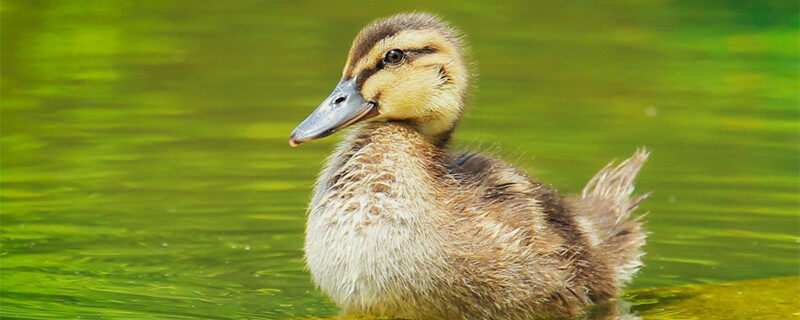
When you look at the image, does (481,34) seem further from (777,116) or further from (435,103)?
(435,103)

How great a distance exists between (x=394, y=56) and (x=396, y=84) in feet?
0.52

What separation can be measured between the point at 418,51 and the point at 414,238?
1.11 metres

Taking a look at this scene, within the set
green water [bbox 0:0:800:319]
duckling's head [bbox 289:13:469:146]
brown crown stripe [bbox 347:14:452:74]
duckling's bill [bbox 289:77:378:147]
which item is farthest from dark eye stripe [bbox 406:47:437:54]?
green water [bbox 0:0:800:319]

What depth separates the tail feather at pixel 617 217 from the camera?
819cm


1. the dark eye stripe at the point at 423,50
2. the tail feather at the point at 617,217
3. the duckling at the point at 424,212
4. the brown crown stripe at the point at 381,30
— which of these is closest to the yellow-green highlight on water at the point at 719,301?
the tail feather at the point at 617,217

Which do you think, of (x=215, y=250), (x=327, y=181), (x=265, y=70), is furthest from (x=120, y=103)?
(x=327, y=181)

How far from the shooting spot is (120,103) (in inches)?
517

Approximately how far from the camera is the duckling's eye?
741 cm

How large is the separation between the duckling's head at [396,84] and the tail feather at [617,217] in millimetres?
1291

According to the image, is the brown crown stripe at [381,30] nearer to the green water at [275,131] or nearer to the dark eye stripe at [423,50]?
the dark eye stripe at [423,50]

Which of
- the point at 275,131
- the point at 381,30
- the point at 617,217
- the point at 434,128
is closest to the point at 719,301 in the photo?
the point at 617,217

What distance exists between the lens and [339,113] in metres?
7.41

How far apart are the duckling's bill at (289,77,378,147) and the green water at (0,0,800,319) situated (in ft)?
2.48

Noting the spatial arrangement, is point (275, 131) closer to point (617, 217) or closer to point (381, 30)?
point (617, 217)
